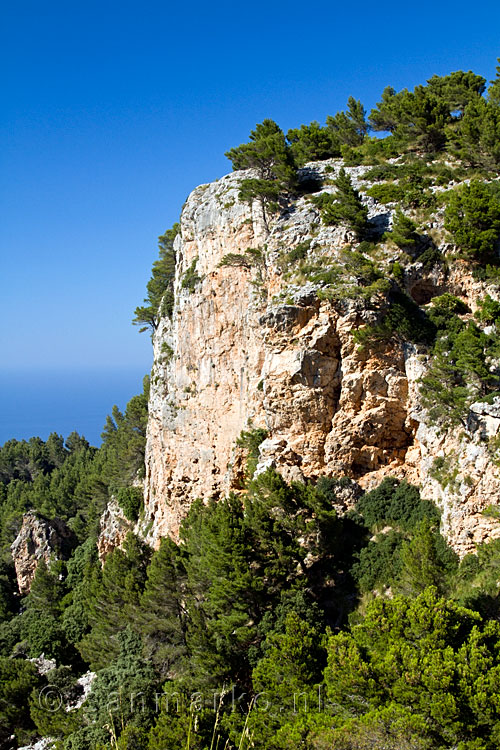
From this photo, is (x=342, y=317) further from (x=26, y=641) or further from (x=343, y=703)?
(x=26, y=641)

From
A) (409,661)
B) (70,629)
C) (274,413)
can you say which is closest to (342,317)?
(274,413)

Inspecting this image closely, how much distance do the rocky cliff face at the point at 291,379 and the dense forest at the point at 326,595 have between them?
35.8 inches

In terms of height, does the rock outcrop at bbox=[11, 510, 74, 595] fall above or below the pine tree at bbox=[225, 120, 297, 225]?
below

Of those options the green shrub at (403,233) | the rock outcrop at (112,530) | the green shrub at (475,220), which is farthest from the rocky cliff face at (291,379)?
the rock outcrop at (112,530)

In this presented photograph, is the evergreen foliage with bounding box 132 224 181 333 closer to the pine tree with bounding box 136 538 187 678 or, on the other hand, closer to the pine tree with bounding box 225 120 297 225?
the pine tree with bounding box 225 120 297 225

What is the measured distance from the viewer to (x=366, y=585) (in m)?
23.9

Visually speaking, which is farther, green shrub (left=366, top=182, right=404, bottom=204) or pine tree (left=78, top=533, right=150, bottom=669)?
green shrub (left=366, top=182, right=404, bottom=204)

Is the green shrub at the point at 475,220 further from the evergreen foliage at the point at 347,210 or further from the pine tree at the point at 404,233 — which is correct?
the evergreen foliage at the point at 347,210

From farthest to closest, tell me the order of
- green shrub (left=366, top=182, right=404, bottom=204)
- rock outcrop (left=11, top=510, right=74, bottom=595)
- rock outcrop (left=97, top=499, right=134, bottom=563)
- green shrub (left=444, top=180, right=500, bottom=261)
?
1. rock outcrop (left=11, top=510, right=74, bottom=595)
2. rock outcrop (left=97, top=499, right=134, bottom=563)
3. green shrub (left=366, top=182, right=404, bottom=204)
4. green shrub (left=444, top=180, right=500, bottom=261)

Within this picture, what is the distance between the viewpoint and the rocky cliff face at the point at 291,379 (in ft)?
82.8

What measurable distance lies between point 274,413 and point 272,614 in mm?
10684

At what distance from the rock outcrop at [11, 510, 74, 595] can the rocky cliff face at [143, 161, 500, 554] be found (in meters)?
17.3

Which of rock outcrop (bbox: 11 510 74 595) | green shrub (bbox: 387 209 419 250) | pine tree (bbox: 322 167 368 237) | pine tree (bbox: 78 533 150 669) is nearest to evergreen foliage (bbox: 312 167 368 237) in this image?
pine tree (bbox: 322 167 368 237)

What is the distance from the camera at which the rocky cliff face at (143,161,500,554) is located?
82.8 ft
